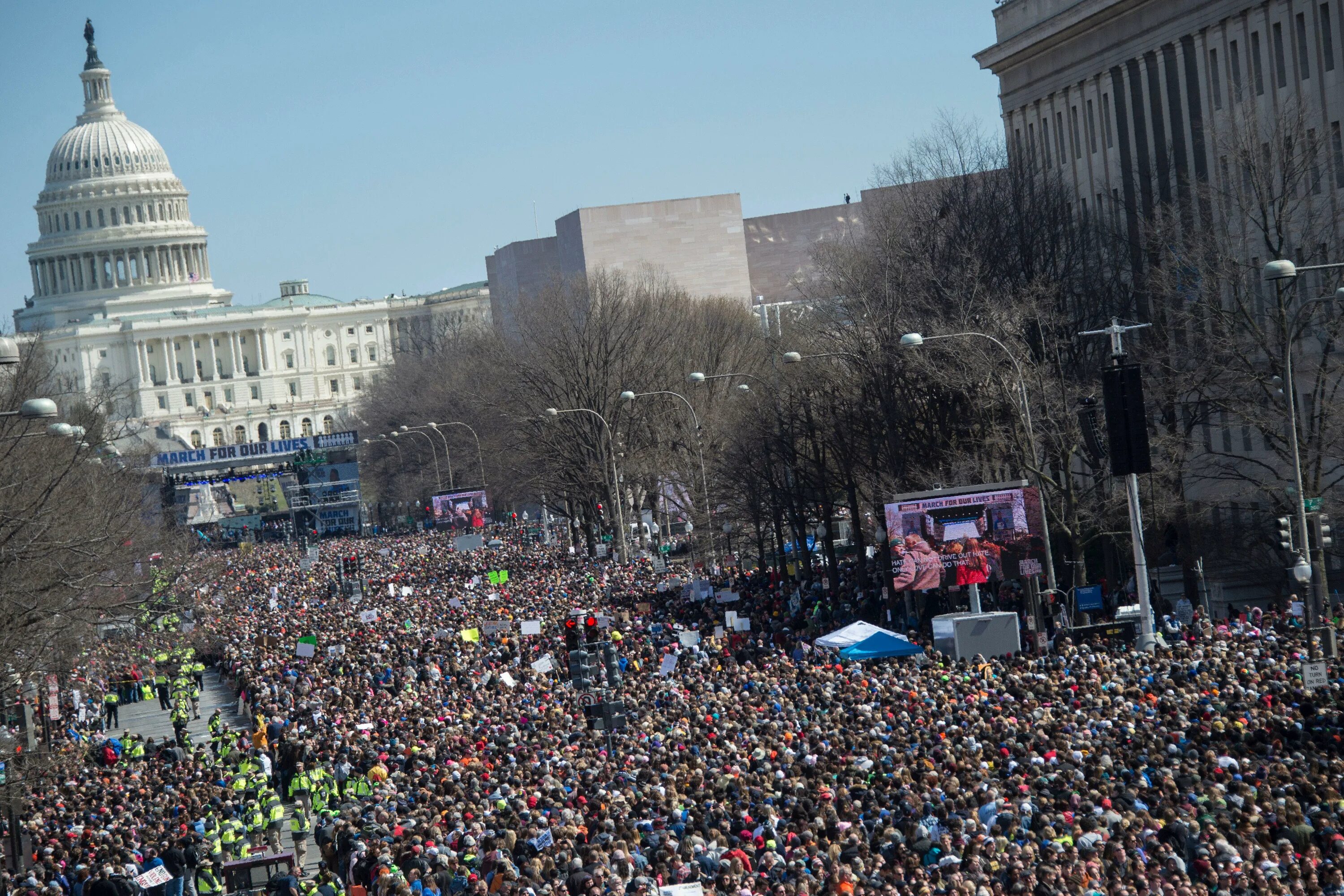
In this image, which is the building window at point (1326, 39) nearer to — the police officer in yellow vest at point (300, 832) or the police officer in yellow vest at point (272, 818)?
the police officer in yellow vest at point (300, 832)

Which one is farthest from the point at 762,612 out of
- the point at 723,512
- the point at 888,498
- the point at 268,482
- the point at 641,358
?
the point at 268,482

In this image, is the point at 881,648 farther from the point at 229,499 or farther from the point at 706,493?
the point at 229,499

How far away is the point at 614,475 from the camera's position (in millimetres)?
65188

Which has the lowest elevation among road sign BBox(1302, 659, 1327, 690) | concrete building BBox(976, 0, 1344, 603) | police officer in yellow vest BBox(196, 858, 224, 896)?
police officer in yellow vest BBox(196, 858, 224, 896)

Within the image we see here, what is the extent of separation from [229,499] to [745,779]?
87.6 m

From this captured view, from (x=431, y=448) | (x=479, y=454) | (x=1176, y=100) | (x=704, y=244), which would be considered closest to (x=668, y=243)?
(x=704, y=244)

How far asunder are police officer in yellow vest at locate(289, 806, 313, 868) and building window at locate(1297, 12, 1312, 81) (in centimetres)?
3008

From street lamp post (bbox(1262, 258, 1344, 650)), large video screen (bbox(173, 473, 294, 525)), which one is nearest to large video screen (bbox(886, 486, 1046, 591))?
street lamp post (bbox(1262, 258, 1344, 650))

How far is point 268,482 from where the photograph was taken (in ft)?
351

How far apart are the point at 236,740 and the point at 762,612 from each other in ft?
38.3

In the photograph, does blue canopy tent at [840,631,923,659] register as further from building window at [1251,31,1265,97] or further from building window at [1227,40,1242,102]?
building window at [1251,31,1265,97]

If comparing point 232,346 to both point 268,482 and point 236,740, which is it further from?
point 236,740

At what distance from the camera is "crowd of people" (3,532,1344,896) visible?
15.6m

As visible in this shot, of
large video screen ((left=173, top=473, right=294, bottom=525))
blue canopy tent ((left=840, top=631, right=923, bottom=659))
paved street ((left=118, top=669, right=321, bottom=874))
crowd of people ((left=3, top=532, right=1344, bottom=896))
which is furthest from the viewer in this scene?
large video screen ((left=173, top=473, right=294, bottom=525))
